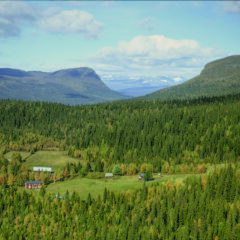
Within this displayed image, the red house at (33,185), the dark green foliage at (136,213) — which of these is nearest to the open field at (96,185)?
the red house at (33,185)

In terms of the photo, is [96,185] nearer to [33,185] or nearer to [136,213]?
[33,185]

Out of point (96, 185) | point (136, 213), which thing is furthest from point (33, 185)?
point (136, 213)

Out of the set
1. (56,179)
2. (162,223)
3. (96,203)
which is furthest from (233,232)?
(56,179)

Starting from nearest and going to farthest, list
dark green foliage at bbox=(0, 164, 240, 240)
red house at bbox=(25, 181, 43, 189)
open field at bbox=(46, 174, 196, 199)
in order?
dark green foliage at bbox=(0, 164, 240, 240)
open field at bbox=(46, 174, 196, 199)
red house at bbox=(25, 181, 43, 189)

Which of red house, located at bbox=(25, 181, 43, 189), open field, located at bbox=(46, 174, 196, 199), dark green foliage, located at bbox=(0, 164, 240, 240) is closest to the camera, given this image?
dark green foliage, located at bbox=(0, 164, 240, 240)

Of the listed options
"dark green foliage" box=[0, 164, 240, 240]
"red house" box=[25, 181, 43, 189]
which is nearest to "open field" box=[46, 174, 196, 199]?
"red house" box=[25, 181, 43, 189]

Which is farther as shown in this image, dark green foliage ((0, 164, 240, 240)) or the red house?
the red house

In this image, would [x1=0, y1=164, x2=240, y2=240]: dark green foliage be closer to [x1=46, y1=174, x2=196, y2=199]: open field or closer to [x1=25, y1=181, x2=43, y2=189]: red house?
[x1=46, y1=174, x2=196, y2=199]: open field

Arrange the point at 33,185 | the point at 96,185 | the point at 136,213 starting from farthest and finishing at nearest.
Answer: the point at 96,185 < the point at 33,185 < the point at 136,213

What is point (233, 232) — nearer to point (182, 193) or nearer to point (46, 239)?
point (182, 193)
